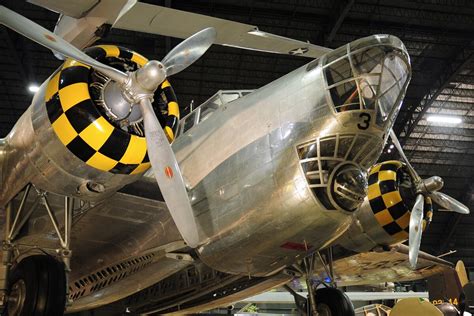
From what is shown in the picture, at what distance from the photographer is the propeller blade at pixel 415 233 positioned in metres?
6.64

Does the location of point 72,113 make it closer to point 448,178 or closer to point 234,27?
point 234,27

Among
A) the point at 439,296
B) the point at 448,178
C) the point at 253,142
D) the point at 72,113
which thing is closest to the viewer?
the point at 72,113

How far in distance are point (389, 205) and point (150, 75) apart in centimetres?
453

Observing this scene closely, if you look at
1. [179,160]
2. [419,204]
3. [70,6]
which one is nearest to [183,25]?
[70,6]

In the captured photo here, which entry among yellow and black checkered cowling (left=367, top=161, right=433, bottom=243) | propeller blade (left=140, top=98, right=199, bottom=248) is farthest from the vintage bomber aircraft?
yellow and black checkered cowling (left=367, top=161, right=433, bottom=243)

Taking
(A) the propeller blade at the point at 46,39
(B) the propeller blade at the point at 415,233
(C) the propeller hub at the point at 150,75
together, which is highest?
(A) the propeller blade at the point at 46,39

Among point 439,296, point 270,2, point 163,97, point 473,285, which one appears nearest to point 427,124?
point 270,2

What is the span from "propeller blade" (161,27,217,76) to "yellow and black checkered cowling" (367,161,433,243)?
3705mm

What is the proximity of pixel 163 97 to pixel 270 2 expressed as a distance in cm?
1167

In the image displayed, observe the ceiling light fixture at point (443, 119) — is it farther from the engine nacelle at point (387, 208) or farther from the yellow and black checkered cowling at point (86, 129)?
the yellow and black checkered cowling at point (86, 129)

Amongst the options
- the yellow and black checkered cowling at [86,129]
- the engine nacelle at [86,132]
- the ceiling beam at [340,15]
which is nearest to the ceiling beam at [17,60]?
the ceiling beam at [340,15]

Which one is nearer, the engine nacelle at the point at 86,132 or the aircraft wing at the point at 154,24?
the engine nacelle at the point at 86,132

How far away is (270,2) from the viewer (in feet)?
51.2

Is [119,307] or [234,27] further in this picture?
[119,307]
